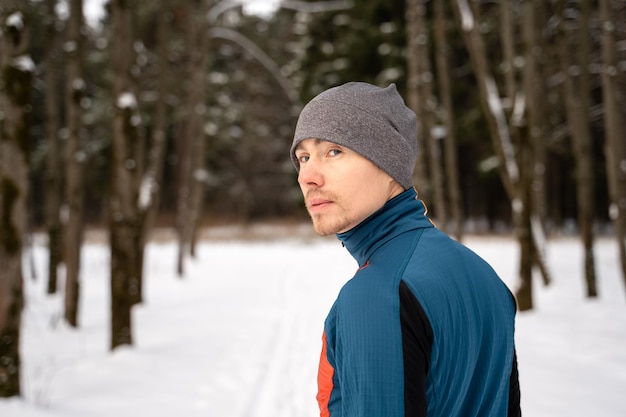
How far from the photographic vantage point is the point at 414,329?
1.10 metres

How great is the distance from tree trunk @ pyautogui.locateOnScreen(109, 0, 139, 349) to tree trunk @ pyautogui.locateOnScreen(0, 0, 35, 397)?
151 cm

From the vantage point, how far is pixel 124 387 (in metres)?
4.69

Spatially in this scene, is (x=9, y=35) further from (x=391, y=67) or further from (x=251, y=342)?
(x=391, y=67)

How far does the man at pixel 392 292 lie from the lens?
109cm

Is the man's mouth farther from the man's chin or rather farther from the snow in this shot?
the snow

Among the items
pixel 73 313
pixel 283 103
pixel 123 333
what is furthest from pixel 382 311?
pixel 283 103

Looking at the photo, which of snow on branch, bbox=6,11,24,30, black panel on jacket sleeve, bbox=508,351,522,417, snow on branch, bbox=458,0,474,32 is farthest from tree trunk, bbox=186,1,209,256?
black panel on jacket sleeve, bbox=508,351,522,417

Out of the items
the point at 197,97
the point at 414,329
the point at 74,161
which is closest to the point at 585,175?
the point at 414,329

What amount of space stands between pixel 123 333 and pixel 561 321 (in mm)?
6420

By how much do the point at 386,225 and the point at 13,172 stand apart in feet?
13.3

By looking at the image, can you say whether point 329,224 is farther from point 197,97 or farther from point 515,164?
point 197,97

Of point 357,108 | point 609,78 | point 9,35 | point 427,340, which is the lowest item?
point 427,340

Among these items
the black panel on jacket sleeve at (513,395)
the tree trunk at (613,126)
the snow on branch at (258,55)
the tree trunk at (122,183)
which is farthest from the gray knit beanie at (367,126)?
the snow on branch at (258,55)

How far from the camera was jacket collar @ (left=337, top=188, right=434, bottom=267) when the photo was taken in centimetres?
131
